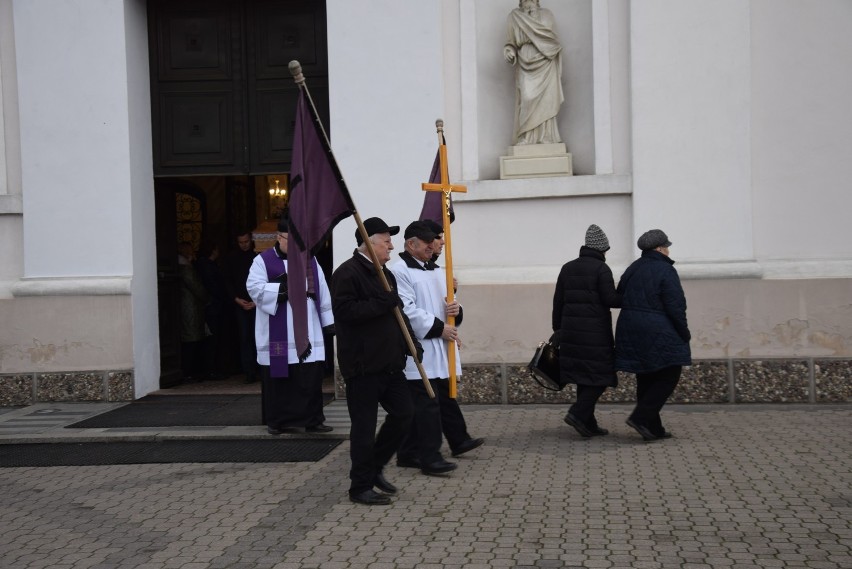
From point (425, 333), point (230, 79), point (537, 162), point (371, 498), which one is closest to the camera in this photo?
point (371, 498)

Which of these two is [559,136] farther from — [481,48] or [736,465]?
[736,465]

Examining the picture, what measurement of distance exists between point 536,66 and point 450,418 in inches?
180

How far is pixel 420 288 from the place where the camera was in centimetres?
764

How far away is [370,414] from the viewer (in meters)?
6.53

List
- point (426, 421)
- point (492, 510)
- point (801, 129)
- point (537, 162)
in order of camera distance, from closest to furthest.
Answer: point (492, 510)
point (426, 421)
point (801, 129)
point (537, 162)

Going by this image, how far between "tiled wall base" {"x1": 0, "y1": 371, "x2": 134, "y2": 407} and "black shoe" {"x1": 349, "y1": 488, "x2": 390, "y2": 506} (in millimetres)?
5459

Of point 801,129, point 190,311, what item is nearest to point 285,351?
point 190,311

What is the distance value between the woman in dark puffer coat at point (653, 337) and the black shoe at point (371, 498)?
2700mm

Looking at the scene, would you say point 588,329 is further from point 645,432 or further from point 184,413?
point 184,413

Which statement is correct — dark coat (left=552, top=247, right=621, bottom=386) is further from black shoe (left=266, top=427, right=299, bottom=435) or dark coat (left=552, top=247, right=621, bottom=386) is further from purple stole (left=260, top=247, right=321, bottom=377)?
black shoe (left=266, top=427, right=299, bottom=435)

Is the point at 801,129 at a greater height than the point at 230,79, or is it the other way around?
the point at 230,79

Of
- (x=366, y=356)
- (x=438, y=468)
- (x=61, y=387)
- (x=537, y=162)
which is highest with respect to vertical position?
(x=537, y=162)

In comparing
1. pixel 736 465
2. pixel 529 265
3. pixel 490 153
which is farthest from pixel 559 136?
pixel 736 465

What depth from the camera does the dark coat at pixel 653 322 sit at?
27.1 feet
